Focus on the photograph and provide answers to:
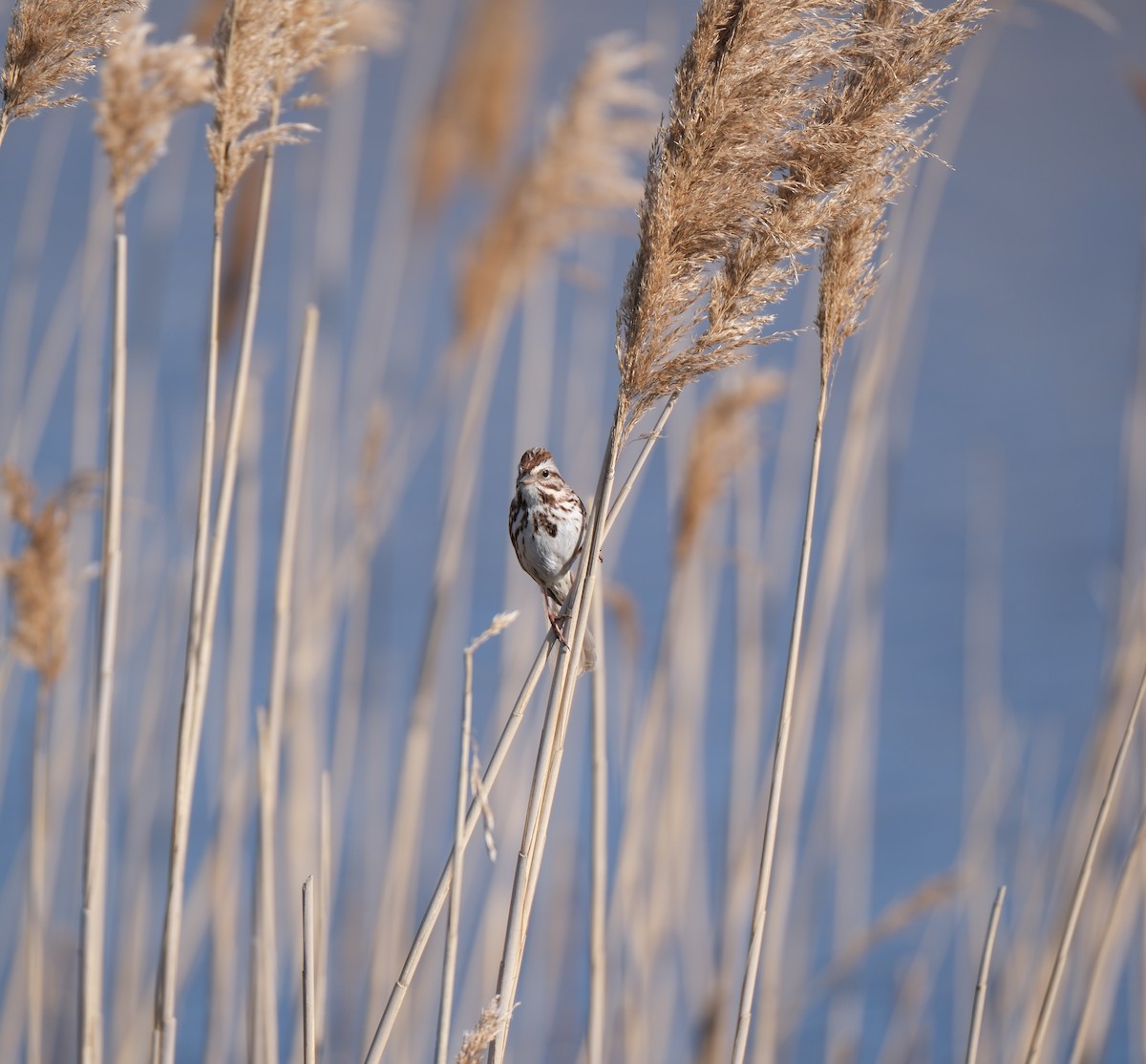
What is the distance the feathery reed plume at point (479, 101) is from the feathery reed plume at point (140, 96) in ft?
6.61

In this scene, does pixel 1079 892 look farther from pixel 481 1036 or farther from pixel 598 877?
Answer: pixel 481 1036

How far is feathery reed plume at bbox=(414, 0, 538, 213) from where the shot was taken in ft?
14.1

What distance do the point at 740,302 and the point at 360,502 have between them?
211cm

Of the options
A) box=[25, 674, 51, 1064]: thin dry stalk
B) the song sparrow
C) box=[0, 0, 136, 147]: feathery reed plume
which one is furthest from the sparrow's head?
box=[0, 0, 136, 147]: feathery reed plume

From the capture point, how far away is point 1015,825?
5.21 m

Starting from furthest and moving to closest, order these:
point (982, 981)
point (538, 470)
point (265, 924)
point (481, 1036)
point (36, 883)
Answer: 1. point (538, 470)
2. point (36, 883)
3. point (265, 924)
4. point (982, 981)
5. point (481, 1036)

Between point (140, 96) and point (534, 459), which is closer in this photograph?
point (140, 96)

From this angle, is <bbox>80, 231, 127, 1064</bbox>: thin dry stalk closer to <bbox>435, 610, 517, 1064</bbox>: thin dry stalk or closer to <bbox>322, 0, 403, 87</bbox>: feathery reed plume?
<bbox>435, 610, 517, 1064</bbox>: thin dry stalk

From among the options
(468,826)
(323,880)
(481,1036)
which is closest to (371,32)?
(323,880)

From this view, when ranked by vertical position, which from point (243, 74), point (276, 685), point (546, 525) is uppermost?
point (243, 74)

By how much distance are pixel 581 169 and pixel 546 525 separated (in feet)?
4.04

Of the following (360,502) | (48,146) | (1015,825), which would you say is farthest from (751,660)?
(48,146)

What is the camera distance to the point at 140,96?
7.59ft

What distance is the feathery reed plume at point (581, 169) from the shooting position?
11.2 ft
